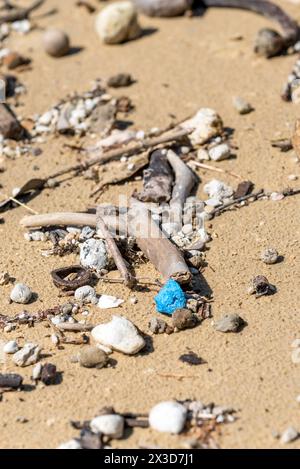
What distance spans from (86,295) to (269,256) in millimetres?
917

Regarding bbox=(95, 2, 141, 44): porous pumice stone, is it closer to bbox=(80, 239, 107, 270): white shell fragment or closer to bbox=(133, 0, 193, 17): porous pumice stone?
bbox=(133, 0, 193, 17): porous pumice stone

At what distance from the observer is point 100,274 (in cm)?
389

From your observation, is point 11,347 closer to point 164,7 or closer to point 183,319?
point 183,319

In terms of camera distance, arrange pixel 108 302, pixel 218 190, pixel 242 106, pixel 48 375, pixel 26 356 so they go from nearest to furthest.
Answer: pixel 48 375 → pixel 26 356 → pixel 108 302 → pixel 218 190 → pixel 242 106

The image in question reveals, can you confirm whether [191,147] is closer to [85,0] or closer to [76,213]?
[76,213]

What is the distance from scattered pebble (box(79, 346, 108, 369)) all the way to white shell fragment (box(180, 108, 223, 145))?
5.75 ft

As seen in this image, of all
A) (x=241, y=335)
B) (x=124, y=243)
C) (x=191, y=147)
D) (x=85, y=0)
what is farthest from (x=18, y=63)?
(x=241, y=335)

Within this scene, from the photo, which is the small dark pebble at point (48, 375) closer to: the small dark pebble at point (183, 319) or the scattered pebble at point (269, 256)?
the small dark pebble at point (183, 319)

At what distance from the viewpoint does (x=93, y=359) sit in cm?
338

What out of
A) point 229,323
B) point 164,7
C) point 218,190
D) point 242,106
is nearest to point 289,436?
point 229,323

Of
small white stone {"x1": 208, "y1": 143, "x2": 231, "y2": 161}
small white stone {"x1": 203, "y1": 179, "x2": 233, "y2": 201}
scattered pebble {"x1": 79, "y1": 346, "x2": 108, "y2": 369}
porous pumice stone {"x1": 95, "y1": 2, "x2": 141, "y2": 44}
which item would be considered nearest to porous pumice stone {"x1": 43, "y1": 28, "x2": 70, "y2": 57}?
porous pumice stone {"x1": 95, "y1": 2, "x2": 141, "y2": 44}

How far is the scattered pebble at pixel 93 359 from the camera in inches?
133

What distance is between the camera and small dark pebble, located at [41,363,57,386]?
3.33 meters
